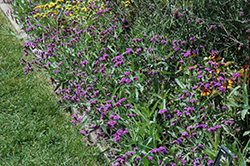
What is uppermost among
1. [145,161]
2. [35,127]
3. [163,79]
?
[35,127]

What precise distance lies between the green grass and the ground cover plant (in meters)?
0.18

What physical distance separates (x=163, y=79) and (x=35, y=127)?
1.64 meters

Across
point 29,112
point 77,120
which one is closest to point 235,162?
point 77,120

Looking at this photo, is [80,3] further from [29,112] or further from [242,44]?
[242,44]

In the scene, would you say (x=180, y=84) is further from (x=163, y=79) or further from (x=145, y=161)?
(x=145, y=161)

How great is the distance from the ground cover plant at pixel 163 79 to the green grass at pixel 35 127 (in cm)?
18

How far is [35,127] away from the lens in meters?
3.14

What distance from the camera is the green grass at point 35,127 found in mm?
2766

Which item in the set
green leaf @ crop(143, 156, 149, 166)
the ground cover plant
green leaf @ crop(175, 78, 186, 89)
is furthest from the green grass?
green leaf @ crop(175, 78, 186, 89)

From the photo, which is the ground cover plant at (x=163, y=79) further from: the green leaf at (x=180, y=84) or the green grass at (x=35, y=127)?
the green grass at (x=35, y=127)

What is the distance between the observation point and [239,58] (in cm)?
310

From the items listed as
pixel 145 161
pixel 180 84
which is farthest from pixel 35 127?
pixel 180 84

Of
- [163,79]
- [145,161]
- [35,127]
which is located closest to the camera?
[145,161]

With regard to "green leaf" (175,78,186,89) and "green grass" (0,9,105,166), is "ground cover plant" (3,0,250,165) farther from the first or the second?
"green grass" (0,9,105,166)
